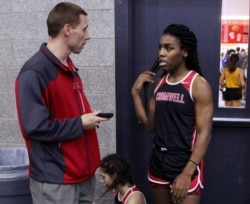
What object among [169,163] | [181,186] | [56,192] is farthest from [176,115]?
[56,192]

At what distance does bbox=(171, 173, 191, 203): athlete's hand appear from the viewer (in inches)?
99.1

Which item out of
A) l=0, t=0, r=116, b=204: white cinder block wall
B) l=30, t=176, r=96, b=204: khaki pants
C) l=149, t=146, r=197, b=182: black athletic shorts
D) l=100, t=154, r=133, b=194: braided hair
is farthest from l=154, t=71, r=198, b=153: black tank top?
l=0, t=0, r=116, b=204: white cinder block wall

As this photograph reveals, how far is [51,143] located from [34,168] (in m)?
0.20

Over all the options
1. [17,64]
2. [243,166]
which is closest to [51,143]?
[17,64]

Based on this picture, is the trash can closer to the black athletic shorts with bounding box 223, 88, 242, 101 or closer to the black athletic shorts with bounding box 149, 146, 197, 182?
the black athletic shorts with bounding box 149, 146, 197, 182

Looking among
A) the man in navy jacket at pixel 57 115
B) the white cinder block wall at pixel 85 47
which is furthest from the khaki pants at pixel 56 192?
the white cinder block wall at pixel 85 47

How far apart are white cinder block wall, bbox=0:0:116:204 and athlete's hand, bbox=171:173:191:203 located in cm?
127

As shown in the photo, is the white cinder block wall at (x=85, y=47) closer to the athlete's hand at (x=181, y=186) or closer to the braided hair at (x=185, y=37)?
the braided hair at (x=185, y=37)

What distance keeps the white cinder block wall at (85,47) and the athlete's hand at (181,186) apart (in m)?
1.27

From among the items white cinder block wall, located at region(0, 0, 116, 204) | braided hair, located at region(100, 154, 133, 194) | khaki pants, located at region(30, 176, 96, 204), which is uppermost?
white cinder block wall, located at region(0, 0, 116, 204)

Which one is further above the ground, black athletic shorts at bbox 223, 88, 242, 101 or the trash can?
black athletic shorts at bbox 223, 88, 242, 101

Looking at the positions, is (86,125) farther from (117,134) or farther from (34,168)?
(117,134)

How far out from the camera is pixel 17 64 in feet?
12.5

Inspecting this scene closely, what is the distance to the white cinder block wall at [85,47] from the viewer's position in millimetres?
3586
